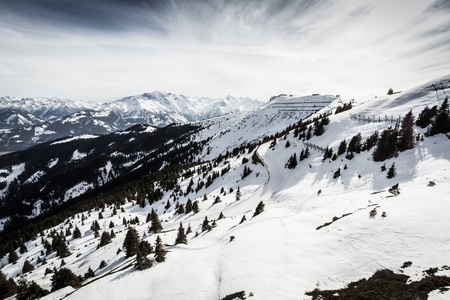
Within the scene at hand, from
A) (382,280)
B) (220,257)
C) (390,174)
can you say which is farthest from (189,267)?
(390,174)

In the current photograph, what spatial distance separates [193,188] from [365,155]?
58.2 meters

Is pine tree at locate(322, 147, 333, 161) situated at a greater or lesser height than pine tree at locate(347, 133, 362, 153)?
lesser

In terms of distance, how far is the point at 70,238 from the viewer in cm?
6688

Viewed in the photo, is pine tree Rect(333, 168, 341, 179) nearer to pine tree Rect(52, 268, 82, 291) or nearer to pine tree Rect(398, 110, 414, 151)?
pine tree Rect(398, 110, 414, 151)

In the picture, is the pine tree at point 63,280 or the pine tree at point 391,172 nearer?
the pine tree at point 63,280

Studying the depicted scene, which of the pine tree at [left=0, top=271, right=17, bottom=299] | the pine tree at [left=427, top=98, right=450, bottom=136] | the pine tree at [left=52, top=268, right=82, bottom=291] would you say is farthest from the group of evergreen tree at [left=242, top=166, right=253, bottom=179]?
the pine tree at [left=0, top=271, right=17, bottom=299]

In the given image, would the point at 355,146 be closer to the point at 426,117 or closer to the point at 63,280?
the point at 426,117

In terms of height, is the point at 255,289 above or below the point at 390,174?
below

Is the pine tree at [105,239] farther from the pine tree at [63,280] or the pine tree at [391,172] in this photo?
the pine tree at [391,172]

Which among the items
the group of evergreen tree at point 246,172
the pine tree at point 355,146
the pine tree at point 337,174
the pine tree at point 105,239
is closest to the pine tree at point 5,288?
the pine tree at point 105,239

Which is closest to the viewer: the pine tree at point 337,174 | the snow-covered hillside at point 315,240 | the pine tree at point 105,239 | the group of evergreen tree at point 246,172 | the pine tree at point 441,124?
the snow-covered hillside at point 315,240

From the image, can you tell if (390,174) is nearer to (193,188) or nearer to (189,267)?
(189,267)

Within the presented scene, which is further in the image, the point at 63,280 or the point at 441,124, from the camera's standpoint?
the point at 441,124

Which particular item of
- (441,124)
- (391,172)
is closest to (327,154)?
(391,172)
